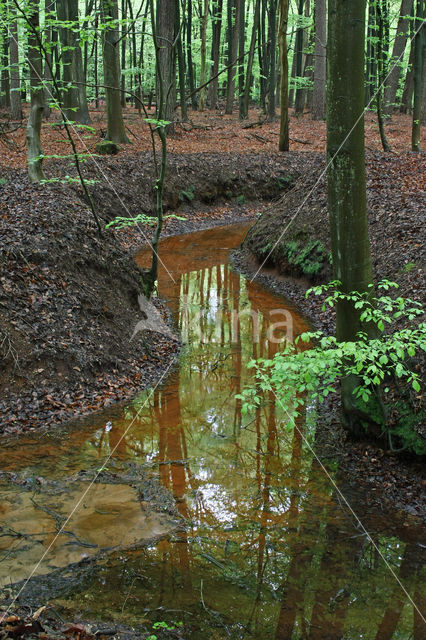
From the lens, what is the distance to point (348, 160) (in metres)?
5.35

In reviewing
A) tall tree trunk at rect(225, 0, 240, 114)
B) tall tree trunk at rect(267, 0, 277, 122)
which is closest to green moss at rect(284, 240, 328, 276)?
tall tree trunk at rect(267, 0, 277, 122)

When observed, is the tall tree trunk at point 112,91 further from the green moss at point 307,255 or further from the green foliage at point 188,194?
the green moss at point 307,255

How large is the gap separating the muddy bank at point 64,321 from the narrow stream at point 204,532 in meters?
0.53

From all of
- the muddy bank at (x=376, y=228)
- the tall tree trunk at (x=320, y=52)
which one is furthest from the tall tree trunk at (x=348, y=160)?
the tall tree trunk at (x=320, y=52)

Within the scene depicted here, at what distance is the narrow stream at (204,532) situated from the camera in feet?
12.3

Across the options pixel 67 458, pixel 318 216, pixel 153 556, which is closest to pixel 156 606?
pixel 153 556

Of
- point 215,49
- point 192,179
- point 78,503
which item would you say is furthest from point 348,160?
point 215,49

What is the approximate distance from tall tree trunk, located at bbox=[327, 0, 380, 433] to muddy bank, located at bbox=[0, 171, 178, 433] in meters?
3.42

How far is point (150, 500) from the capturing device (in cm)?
512

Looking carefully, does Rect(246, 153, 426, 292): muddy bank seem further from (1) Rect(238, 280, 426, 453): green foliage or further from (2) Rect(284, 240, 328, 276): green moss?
(1) Rect(238, 280, 426, 453): green foliage

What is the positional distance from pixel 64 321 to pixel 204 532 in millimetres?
4081

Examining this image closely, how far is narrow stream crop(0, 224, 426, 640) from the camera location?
12.3 ft

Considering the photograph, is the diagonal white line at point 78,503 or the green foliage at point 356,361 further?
the green foliage at point 356,361

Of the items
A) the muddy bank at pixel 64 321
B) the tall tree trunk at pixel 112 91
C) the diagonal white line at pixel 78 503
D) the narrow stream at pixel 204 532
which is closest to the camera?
the diagonal white line at pixel 78 503
